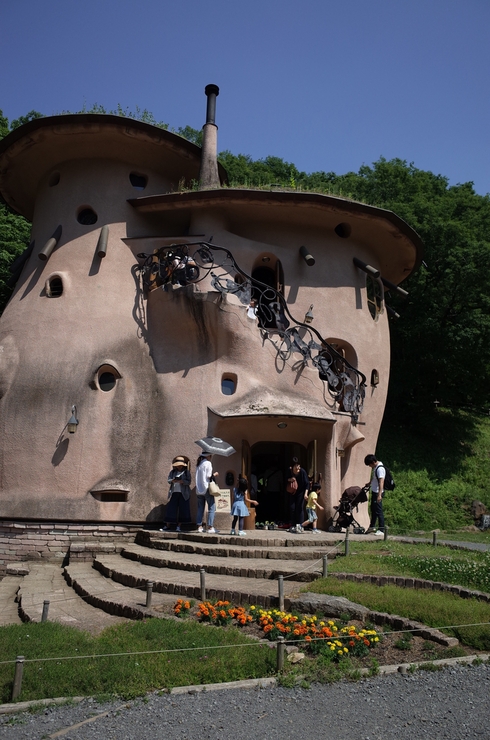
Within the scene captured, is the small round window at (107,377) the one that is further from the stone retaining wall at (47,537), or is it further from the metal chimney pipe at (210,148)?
the metal chimney pipe at (210,148)

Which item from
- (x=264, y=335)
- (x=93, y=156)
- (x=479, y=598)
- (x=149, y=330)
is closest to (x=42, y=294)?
Result: (x=149, y=330)

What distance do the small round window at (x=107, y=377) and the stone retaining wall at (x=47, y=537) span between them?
3.33 m

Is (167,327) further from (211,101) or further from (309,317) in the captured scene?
(211,101)

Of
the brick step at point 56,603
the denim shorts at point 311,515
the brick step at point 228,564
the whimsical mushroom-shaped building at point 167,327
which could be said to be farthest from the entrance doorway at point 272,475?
the brick step at point 56,603

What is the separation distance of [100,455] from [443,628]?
32.7ft

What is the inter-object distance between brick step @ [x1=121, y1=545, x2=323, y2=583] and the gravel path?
10.8ft

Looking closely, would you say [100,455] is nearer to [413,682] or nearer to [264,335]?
[264,335]

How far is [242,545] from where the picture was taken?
477 inches

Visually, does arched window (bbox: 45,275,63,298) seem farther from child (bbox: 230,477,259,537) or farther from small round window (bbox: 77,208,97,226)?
child (bbox: 230,477,259,537)

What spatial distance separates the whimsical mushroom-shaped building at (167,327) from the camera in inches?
589

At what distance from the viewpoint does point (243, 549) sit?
1143 cm

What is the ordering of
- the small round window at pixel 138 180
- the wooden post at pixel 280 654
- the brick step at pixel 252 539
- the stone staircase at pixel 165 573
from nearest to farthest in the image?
the wooden post at pixel 280 654
the stone staircase at pixel 165 573
the brick step at pixel 252 539
the small round window at pixel 138 180

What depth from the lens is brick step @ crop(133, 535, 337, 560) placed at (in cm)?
1102

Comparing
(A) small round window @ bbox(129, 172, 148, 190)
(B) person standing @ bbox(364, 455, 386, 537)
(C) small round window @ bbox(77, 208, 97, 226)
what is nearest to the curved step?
(B) person standing @ bbox(364, 455, 386, 537)
